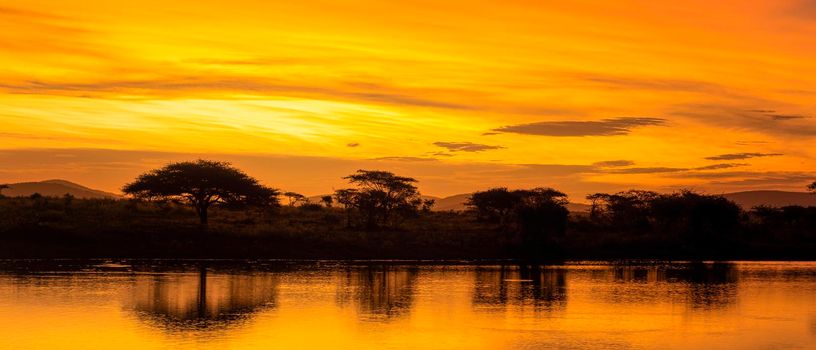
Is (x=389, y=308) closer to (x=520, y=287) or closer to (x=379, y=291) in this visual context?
(x=379, y=291)

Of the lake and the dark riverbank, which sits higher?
the dark riverbank

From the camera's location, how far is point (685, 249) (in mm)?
82938

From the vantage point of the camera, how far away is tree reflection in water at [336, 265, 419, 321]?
3619cm

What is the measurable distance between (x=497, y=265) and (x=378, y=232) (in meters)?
19.3

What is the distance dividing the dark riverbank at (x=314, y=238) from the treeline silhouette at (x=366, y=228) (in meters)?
0.12

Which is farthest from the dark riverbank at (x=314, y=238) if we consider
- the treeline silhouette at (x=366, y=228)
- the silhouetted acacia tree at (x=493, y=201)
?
the silhouetted acacia tree at (x=493, y=201)

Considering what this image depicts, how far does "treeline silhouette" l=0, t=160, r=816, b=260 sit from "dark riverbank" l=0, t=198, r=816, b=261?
0.38 ft

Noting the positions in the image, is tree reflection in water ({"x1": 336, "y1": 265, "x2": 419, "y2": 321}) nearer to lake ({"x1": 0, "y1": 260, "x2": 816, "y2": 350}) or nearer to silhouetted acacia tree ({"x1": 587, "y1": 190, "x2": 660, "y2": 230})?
lake ({"x1": 0, "y1": 260, "x2": 816, "y2": 350})

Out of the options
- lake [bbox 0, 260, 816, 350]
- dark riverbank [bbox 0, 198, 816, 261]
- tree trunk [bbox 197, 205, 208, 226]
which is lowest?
lake [bbox 0, 260, 816, 350]

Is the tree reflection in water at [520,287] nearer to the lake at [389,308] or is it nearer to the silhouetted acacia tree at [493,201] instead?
the lake at [389,308]

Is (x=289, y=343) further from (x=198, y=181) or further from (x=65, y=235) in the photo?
(x=198, y=181)

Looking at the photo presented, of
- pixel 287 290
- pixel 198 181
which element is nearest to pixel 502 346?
pixel 287 290

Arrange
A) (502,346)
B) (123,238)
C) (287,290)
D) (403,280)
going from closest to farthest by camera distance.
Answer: (502,346)
(287,290)
(403,280)
(123,238)

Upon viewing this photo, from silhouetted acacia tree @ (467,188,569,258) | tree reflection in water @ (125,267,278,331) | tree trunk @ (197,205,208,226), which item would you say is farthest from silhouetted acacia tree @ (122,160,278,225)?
tree reflection in water @ (125,267,278,331)
